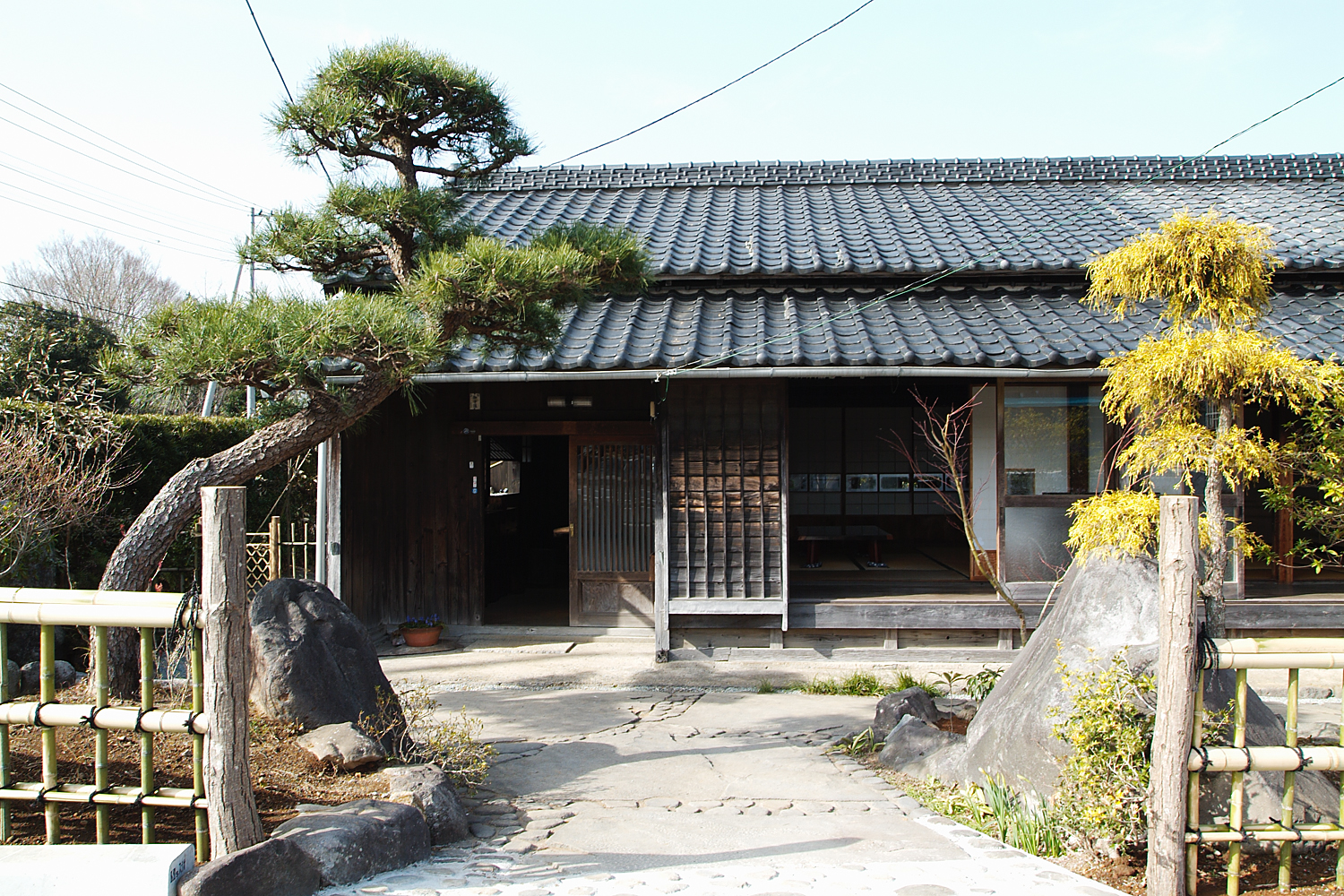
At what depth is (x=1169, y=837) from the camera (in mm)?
3320

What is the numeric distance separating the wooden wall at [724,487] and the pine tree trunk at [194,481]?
141 inches

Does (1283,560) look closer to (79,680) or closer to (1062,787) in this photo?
(1062,787)

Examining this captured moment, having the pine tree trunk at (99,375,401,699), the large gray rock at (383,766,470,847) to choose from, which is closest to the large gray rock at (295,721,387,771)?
the large gray rock at (383,766,470,847)

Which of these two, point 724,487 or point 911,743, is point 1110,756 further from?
point 724,487

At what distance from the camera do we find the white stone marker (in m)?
3.04

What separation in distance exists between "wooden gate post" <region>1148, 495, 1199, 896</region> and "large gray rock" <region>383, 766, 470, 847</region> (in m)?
2.92

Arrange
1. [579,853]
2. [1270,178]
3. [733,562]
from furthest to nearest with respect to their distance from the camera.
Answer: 1. [1270,178]
2. [733,562]
3. [579,853]

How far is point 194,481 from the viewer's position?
4.57 metres

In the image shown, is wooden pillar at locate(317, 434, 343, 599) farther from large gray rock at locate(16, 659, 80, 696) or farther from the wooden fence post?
the wooden fence post

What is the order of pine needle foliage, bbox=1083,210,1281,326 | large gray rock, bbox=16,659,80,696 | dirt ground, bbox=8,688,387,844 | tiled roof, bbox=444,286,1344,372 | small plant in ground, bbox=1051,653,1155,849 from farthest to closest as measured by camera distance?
tiled roof, bbox=444,286,1344,372 < large gray rock, bbox=16,659,80,696 < pine needle foliage, bbox=1083,210,1281,326 < dirt ground, bbox=8,688,387,844 < small plant in ground, bbox=1051,653,1155,849

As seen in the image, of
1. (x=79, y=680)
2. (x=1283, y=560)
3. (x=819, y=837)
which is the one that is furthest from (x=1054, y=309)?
(x=79, y=680)

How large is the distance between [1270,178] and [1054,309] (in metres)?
6.14

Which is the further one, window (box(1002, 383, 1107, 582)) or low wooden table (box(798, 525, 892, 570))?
low wooden table (box(798, 525, 892, 570))

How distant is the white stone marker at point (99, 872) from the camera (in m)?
3.04
